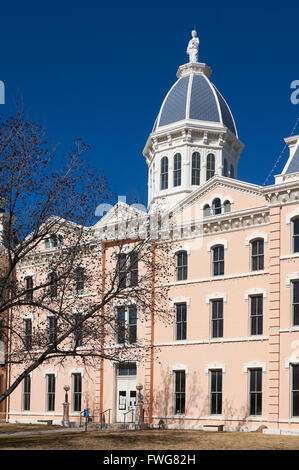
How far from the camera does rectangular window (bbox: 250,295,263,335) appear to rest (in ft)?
118

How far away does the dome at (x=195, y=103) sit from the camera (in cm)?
4722

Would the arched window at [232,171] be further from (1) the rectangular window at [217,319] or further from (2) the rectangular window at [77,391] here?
(2) the rectangular window at [77,391]

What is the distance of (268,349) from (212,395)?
4.09 metres

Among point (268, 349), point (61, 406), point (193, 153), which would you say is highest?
point (193, 153)

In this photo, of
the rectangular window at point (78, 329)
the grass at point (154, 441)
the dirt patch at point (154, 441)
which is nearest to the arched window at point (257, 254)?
the grass at point (154, 441)

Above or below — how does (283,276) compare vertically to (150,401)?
above

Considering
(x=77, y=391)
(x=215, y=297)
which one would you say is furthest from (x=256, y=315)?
(x=77, y=391)

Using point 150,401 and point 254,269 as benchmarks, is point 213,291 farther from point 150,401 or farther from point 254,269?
point 150,401

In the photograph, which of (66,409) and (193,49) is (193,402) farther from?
(193,49)

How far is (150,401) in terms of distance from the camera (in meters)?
39.1

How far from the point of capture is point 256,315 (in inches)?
1428

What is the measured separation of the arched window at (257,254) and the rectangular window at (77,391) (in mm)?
12981

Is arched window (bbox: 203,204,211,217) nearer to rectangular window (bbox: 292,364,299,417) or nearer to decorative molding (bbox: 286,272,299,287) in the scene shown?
decorative molding (bbox: 286,272,299,287)
